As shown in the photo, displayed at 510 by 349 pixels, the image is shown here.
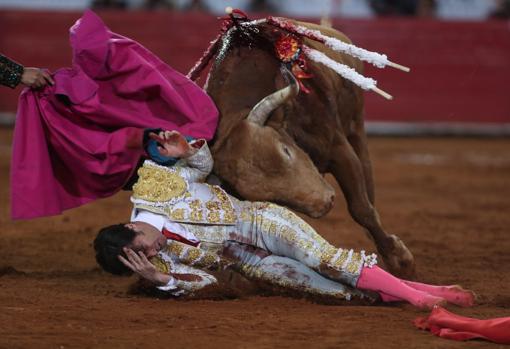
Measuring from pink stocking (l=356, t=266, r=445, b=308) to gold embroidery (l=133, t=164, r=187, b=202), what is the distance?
33.9 inches

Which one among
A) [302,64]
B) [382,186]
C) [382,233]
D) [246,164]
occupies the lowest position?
[382,186]

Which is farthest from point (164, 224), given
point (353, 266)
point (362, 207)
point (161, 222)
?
point (362, 207)

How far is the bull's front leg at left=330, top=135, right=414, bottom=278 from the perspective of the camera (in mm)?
4961

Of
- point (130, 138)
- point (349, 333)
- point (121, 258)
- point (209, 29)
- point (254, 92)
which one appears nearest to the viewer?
point (349, 333)

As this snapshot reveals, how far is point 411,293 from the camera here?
410 cm

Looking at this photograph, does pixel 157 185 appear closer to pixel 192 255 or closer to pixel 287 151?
pixel 192 255

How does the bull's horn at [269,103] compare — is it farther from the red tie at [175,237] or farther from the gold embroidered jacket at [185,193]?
the red tie at [175,237]

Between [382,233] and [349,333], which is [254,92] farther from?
[349,333]

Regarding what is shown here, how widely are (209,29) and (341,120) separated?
7349 millimetres

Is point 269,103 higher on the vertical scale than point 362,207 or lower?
higher

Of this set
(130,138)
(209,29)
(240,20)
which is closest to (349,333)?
(130,138)

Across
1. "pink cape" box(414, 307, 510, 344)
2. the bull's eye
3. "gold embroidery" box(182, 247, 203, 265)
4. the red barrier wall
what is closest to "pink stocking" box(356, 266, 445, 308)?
"pink cape" box(414, 307, 510, 344)

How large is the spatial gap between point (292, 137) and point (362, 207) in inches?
28.7

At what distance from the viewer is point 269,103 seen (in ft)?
14.4
